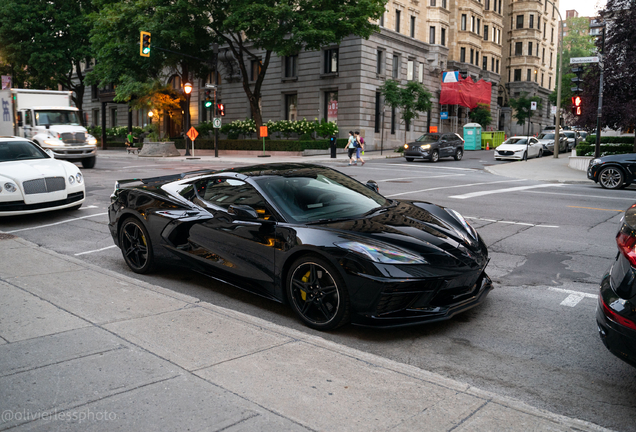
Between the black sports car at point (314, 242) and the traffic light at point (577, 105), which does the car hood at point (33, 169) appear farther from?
the traffic light at point (577, 105)

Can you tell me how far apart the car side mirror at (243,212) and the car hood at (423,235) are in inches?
28.9

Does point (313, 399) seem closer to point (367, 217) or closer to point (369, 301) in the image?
point (369, 301)

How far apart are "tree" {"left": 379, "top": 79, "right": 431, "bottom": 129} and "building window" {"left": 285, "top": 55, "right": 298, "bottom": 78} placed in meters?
8.35

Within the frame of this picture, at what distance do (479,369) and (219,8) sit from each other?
3745 centimetres

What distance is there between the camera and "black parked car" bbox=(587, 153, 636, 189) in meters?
16.9

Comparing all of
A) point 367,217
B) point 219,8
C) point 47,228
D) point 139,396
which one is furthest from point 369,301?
point 219,8

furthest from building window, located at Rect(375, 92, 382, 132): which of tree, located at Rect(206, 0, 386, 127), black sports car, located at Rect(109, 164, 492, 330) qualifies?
black sports car, located at Rect(109, 164, 492, 330)

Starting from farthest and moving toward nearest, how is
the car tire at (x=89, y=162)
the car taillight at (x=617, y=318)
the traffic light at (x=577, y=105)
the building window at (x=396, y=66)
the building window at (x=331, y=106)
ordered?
the building window at (x=396, y=66)
the building window at (x=331, y=106)
the traffic light at (x=577, y=105)
the car tire at (x=89, y=162)
the car taillight at (x=617, y=318)

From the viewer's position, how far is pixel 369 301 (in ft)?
14.6

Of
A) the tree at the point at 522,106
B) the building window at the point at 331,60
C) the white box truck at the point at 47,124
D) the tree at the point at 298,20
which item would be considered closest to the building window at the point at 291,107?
the building window at the point at 331,60

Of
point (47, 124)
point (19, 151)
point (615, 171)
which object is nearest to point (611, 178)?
point (615, 171)

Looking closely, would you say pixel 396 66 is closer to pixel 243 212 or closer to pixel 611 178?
pixel 611 178

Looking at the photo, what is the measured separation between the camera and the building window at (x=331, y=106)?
44.0m

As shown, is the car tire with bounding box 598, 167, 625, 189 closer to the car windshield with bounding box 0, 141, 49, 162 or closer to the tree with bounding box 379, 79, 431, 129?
the car windshield with bounding box 0, 141, 49, 162
